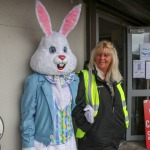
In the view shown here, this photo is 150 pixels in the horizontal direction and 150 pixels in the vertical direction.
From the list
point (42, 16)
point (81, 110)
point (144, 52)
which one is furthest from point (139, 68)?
point (42, 16)

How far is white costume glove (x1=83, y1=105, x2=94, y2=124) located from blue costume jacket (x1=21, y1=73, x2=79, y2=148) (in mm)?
422

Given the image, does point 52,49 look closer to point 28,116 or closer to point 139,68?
point 28,116

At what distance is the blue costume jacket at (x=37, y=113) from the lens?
2.34 metres

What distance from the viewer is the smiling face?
9.12 ft

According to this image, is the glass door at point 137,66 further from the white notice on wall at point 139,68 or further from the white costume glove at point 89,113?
the white costume glove at point 89,113

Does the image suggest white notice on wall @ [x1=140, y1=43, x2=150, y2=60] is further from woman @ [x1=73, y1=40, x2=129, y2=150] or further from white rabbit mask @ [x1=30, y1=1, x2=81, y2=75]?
white rabbit mask @ [x1=30, y1=1, x2=81, y2=75]

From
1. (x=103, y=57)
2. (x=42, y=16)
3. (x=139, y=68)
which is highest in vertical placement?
(x=42, y=16)

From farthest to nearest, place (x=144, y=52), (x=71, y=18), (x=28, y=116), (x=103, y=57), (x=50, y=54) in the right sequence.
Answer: (x=144, y=52)
(x=103, y=57)
(x=71, y=18)
(x=50, y=54)
(x=28, y=116)

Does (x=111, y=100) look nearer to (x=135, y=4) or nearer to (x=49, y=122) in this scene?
(x=49, y=122)

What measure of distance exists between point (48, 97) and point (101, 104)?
2.15ft

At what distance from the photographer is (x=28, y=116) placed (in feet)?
7.72

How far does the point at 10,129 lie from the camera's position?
8.41 ft

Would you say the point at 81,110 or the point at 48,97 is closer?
the point at 48,97

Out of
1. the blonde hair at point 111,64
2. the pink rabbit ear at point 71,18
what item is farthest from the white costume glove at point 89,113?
the pink rabbit ear at point 71,18
